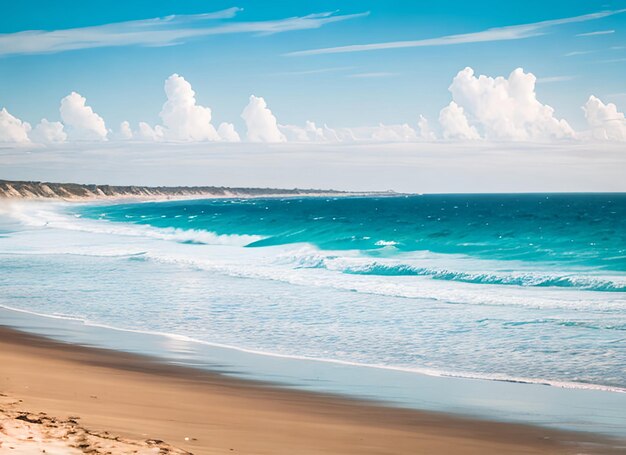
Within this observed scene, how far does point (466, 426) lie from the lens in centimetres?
846

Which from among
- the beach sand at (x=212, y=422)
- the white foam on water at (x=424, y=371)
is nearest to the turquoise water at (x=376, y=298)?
the white foam on water at (x=424, y=371)

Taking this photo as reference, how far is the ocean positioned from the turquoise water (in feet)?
0.19

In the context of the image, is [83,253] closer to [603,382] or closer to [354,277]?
[354,277]

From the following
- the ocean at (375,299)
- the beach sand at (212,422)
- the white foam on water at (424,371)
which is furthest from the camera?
the ocean at (375,299)

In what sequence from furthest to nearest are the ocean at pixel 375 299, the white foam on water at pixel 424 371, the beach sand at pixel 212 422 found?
the ocean at pixel 375 299, the white foam on water at pixel 424 371, the beach sand at pixel 212 422

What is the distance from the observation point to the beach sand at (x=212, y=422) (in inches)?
263

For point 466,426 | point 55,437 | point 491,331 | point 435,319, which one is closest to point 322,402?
point 466,426

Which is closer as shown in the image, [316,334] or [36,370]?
[36,370]

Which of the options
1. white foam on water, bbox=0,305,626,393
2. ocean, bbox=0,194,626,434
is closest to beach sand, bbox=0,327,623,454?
white foam on water, bbox=0,305,626,393

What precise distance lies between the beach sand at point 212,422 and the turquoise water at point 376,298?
2965 millimetres

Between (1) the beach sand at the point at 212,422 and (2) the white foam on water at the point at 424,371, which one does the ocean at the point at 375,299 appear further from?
(1) the beach sand at the point at 212,422

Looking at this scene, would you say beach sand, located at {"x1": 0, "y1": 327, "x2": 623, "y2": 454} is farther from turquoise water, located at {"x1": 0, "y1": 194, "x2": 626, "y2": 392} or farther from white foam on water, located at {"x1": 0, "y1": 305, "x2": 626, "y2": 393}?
turquoise water, located at {"x1": 0, "y1": 194, "x2": 626, "y2": 392}

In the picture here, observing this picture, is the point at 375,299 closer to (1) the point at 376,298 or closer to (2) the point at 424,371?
(1) the point at 376,298

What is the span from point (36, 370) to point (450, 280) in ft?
60.3
